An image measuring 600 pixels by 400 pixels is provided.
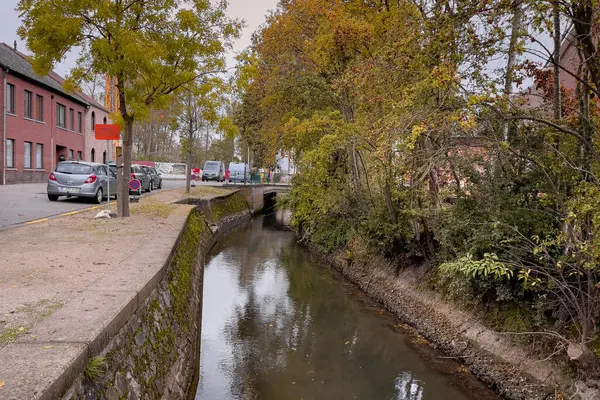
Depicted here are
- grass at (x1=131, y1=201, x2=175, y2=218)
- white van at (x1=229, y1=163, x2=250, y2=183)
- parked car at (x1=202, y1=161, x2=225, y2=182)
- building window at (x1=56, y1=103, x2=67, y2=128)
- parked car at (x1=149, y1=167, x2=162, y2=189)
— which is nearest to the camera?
grass at (x1=131, y1=201, x2=175, y2=218)

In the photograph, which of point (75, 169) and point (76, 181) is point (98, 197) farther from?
point (75, 169)

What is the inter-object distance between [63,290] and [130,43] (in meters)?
6.76

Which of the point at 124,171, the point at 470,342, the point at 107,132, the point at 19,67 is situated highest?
the point at 19,67

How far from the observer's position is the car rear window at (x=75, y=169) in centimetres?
1688

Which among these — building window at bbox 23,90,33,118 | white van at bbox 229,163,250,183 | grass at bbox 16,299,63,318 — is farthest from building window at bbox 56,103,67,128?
grass at bbox 16,299,63,318

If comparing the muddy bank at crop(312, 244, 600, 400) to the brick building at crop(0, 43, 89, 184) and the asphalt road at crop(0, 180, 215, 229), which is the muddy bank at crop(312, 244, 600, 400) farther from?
the brick building at crop(0, 43, 89, 184)

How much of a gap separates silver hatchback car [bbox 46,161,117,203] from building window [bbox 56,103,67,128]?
16097 millimetres

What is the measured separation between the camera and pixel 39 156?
93.8ft

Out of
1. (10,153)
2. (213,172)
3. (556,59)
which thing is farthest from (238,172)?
(556,59)

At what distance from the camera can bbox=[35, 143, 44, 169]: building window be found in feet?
92.4

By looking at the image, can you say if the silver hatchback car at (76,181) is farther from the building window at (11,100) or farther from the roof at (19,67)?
the building window at (11,100)

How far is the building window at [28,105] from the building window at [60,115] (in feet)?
11.5

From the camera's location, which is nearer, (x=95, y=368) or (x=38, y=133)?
(x=95, y=368)

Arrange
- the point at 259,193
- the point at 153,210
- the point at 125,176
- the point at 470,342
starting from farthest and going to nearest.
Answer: the point at 259,193 → the point at 153,210 → the point at 125,176 → the point at 470,342
